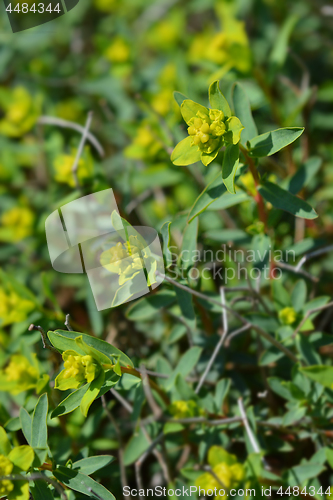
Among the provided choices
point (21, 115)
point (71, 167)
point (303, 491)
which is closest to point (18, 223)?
point (71, 167)

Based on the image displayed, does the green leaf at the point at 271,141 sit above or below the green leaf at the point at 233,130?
below

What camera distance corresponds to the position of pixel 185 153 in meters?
1.31

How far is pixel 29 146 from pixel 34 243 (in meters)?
0.61

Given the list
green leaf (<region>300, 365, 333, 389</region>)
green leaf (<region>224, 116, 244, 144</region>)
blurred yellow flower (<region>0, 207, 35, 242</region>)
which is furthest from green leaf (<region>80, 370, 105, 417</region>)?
blurred yellow flower (<region>0, 207, 35, 242</region>)

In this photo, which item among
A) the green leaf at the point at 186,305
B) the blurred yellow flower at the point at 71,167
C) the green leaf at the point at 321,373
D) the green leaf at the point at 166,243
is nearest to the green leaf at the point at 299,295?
the green leaf at the point at 321,373

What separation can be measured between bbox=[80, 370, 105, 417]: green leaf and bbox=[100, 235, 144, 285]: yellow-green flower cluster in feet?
0.91

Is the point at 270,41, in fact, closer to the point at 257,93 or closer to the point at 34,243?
the point at 257,93

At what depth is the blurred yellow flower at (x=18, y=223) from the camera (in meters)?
2.32

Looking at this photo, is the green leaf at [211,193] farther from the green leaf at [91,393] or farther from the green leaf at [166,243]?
the green leaf at [91,393]

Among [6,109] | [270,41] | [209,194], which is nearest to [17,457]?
[209,194]
